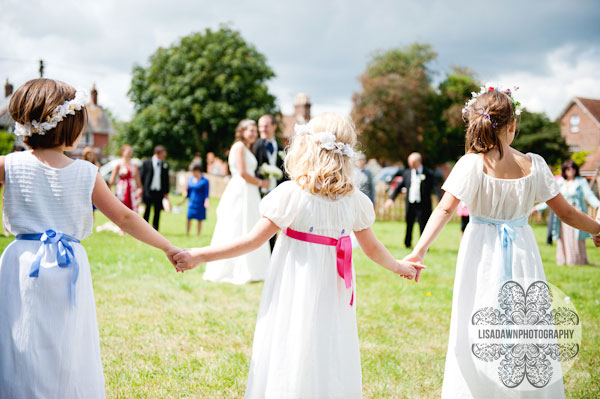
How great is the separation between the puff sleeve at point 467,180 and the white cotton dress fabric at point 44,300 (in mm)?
2340

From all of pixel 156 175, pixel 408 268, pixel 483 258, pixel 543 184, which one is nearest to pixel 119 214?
pixel 408 268

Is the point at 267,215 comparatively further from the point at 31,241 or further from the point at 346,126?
the point at 31,241

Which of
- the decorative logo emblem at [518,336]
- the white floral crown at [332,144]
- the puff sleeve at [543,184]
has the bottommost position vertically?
the decorative logo emblem at [518,336]

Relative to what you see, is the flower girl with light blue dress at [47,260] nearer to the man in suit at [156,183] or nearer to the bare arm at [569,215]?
the bare arm at [569,215]

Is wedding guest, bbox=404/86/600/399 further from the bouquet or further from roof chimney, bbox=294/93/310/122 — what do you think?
roof chimney, bbox=294/93/310/122

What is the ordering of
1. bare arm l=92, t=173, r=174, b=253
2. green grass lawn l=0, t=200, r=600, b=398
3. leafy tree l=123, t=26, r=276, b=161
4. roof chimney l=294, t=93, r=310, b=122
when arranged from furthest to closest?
roof chimney l=294, t=93, r=310, b=122 < leafy tree l=123, t=26, r=276, b=161 < green grass lawn l=0, t=200, r=600, b=398 < bare arm l=92, t=173, r=174, b=253

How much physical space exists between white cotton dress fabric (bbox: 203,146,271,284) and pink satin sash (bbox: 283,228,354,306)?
14.9ft

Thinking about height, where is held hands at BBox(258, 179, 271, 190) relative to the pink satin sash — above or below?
above

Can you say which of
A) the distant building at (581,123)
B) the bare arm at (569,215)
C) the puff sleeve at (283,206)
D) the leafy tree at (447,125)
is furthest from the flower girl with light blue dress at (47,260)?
the distant building at (581,123)

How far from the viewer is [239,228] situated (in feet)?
25.6

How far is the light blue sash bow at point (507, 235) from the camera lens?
3.32 meters

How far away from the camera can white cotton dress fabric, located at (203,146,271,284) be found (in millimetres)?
7645

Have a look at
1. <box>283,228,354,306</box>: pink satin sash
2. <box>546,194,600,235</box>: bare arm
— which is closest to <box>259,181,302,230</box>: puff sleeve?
<box>283,228,354,306</box>: pink satin sash

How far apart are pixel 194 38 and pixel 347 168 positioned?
3918 centimetres
